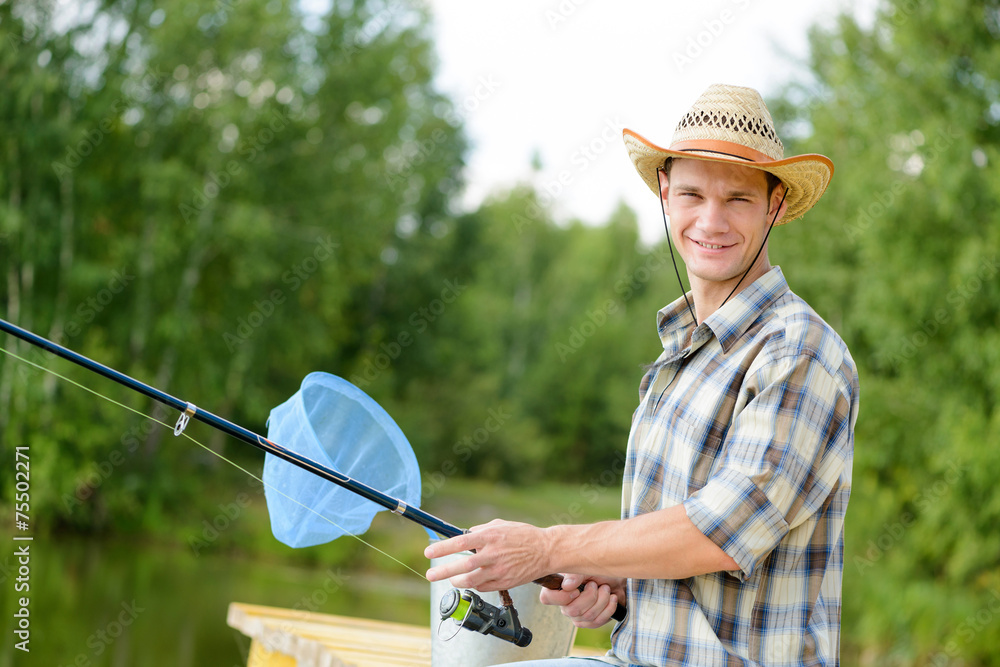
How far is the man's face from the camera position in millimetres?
1727

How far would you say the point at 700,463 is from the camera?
1.55 m

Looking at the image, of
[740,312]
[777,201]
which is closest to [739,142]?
[777,201]

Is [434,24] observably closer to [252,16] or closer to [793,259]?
[252,16]

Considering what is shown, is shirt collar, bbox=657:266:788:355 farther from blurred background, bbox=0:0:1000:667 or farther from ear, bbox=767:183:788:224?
blurred background, bbox=0:0:1000:667

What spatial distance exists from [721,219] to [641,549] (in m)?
0.59

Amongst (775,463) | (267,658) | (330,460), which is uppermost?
(330,460)

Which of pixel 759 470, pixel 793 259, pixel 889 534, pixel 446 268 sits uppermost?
pixel 446 268

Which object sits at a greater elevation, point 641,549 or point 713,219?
point 713,219

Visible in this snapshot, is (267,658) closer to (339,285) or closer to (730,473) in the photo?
(730,473)

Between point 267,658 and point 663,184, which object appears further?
point 267,658

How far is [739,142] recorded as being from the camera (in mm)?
1696

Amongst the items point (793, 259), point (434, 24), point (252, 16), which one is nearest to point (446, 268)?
point (434, 24)

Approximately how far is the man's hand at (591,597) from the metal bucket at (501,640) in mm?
175

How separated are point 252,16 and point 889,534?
31.6ft
